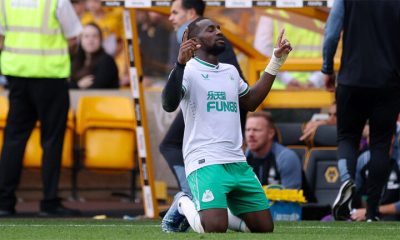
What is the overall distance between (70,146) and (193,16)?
4.18m

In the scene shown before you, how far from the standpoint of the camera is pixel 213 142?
9.48 metres

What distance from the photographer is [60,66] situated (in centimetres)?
1302

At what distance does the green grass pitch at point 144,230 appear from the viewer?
9203 millimetres

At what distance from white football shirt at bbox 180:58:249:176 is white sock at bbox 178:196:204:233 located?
20cm

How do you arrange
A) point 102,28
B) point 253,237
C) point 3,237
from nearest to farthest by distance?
1. point 253,237
2. point 3,237
3. point 102,28

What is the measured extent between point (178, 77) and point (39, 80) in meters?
3.99

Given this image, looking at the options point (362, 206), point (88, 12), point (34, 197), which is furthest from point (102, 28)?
point (362, 206)

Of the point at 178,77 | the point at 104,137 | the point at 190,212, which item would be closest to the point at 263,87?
the point at 178,77

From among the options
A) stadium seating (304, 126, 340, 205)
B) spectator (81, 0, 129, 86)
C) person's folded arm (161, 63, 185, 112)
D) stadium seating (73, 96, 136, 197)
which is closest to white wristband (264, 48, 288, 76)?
person's folded arm (161, 63, 185, 112)

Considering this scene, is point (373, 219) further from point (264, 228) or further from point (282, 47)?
point (282, 47)

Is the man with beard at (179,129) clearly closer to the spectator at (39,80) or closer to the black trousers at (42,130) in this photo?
the spectator at (39,80)

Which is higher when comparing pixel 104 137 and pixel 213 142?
pixel 213 142

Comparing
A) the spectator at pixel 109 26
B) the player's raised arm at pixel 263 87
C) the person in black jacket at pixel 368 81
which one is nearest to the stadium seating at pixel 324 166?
the person in black jacket at pixel 368 81

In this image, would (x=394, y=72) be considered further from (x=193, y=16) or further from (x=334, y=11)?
(x=193, y=16)
